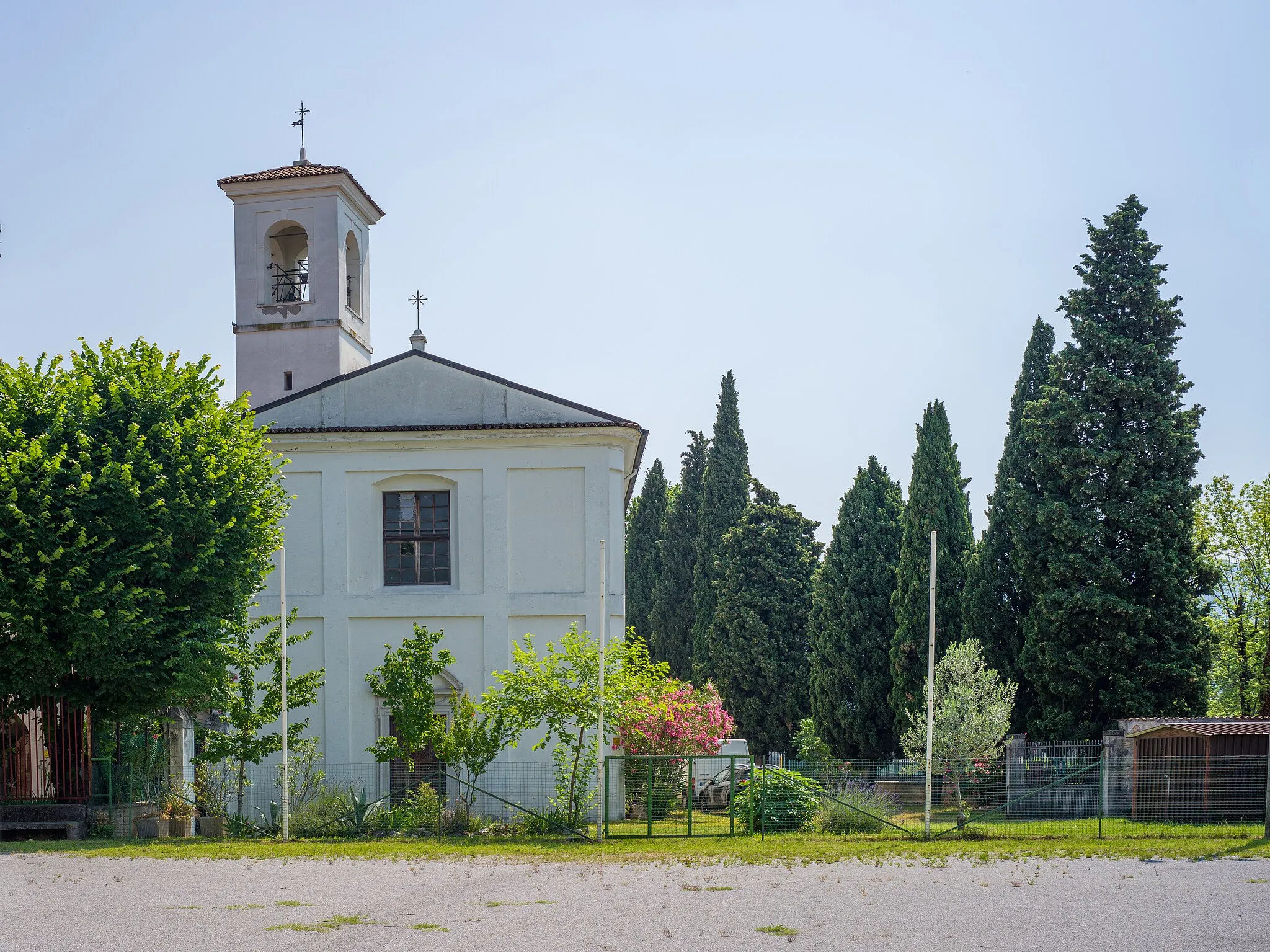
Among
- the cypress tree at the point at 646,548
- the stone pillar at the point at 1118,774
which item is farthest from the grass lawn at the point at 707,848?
the cypress tree at the point at 646,548

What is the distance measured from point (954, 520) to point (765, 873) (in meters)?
24.1

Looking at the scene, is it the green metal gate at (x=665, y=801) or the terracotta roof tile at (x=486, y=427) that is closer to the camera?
the green metal gate at (x=665, y=801)

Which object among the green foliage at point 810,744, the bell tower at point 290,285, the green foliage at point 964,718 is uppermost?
→ the bell tower at point 290,285

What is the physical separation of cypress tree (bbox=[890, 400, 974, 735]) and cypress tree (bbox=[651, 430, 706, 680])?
52.0ft

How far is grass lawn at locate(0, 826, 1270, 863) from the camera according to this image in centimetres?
1734

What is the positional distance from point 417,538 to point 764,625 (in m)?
22.4

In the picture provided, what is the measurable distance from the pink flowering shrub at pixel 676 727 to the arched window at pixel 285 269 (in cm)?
1355

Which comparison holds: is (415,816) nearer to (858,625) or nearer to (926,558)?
(926,558)

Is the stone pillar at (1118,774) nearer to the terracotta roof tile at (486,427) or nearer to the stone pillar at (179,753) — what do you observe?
the terracotta roof tile at (486,427)

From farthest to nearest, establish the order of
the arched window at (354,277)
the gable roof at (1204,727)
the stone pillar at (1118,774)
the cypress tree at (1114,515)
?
the arched window at (354,277)
the cypress tree at (1114,515)
the gable roof at (1204,727)
the stone pillar at (1118,774)

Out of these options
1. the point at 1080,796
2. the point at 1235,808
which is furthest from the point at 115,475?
the point at 1235,808

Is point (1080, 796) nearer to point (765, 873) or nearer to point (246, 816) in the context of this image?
point (765, 873)

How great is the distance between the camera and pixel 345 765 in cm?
2472

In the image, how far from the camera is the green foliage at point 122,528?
61.8ft
